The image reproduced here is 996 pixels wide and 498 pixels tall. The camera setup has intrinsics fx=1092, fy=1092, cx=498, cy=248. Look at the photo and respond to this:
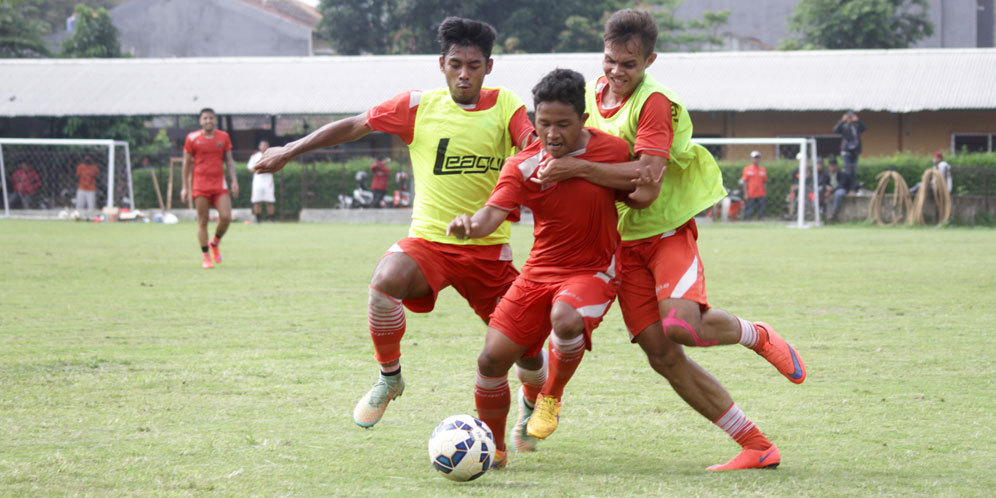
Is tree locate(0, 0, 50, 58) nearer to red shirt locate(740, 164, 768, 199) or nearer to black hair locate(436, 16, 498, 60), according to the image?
red shirt locate(740, 164, 768, 199)

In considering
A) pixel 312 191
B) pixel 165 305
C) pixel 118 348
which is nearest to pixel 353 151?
pixel 312 191

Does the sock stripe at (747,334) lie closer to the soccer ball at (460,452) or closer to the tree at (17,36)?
the soccer ball at (460,452)

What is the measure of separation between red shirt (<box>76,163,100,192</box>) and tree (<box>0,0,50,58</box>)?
1887cm

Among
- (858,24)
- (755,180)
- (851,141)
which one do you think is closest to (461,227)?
(851,141)

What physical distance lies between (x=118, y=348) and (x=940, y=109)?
3049 cm

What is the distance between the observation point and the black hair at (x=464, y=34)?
544cm

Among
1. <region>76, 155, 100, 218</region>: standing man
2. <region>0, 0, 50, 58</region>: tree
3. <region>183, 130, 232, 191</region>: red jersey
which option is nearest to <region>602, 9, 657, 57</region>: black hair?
<region>183, 130, 232, 191</region>: red jersey

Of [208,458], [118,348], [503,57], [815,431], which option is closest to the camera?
[208,458]

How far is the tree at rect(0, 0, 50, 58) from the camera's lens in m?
45.6

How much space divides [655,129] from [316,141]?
1781 mm

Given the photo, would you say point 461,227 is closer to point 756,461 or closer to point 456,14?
point 756,461

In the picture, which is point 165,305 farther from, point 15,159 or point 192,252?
point 15,159

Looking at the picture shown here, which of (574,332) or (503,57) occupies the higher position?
(503,57)

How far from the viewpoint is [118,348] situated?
308 inches
